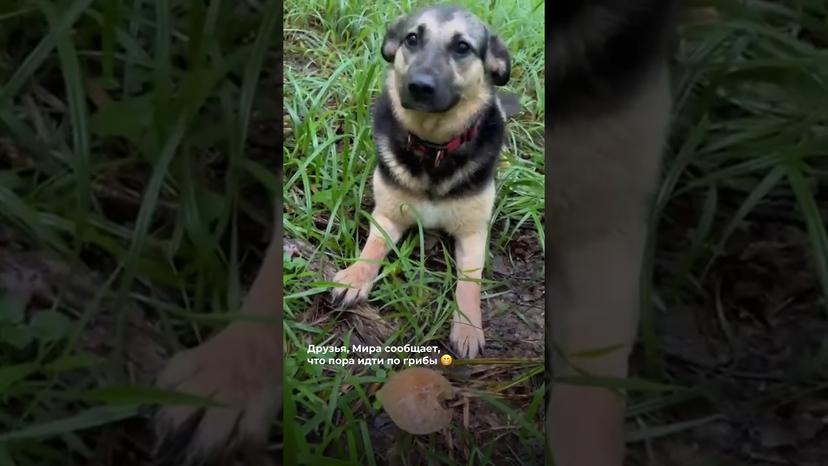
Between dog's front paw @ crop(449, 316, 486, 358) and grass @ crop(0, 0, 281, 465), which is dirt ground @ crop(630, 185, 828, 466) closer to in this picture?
dog's front paw @ crop(449, 316, 486, 358)

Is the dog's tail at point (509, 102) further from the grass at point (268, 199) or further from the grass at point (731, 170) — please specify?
the grass at point (731, 170)

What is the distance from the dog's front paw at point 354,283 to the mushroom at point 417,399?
11 centimetres

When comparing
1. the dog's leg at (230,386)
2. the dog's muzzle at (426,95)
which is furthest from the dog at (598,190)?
A: the dog's leg at (230,386)

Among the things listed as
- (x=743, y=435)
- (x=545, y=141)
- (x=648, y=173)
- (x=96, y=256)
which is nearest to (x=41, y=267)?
(x=96, y=256)

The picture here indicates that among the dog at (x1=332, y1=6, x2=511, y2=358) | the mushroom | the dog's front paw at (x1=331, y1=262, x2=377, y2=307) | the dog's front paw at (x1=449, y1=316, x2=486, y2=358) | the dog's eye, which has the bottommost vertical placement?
the mushroom

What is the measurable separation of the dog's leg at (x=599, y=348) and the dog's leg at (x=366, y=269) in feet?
0.77

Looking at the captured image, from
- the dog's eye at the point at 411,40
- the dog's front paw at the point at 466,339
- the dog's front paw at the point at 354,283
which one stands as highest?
the dog's eye at the point at 411,40

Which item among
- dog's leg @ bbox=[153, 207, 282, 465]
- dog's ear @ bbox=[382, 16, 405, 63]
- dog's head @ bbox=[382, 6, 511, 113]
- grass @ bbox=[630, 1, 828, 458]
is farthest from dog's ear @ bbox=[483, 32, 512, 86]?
dog's leg @ bbox=[153, 207, 282, 465]

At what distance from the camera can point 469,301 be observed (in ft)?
3.00

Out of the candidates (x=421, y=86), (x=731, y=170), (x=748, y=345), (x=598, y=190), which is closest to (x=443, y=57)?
(x=421, y=86)

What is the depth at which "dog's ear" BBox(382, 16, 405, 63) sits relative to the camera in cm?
90

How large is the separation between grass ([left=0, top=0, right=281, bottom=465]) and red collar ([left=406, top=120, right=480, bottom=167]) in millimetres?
179

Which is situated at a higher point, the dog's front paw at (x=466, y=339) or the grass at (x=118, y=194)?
the grass at (x=118, y=194)

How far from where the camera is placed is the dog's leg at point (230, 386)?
2.94 ft
